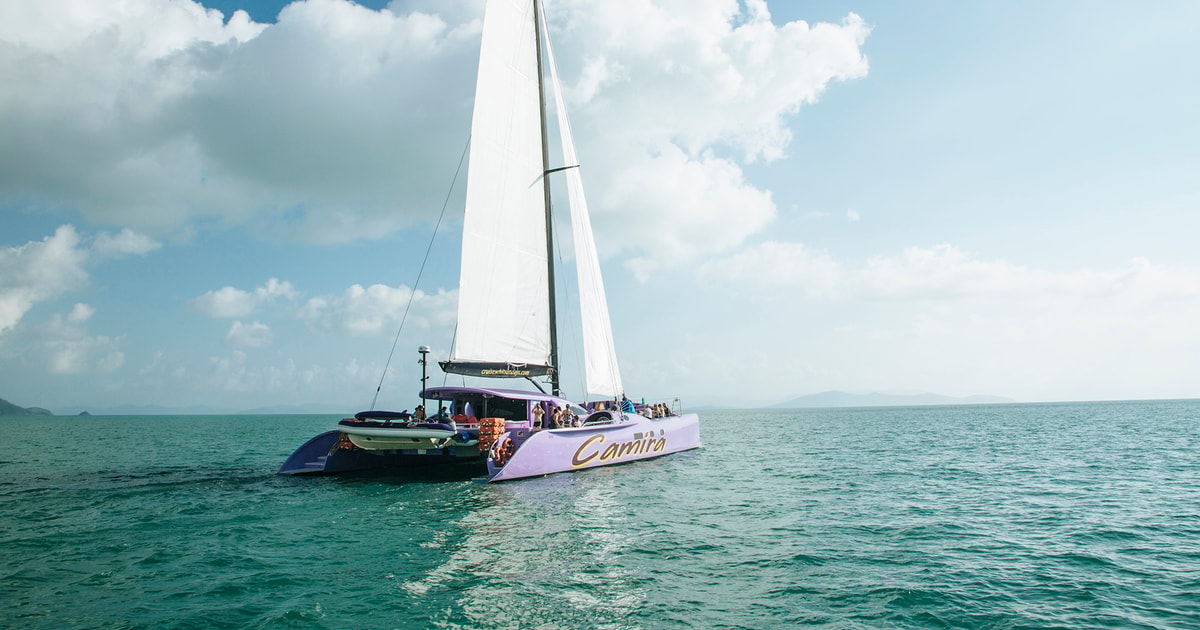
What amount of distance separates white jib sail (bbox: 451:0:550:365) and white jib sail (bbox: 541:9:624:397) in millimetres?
1960

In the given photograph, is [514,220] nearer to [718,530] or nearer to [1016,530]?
[718,530]

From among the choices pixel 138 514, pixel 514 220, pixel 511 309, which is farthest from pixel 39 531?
pixel 514 220

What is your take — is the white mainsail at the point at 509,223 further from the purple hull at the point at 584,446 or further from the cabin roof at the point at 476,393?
the purple hull at the point at 584,446

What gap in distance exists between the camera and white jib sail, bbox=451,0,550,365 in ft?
74.4

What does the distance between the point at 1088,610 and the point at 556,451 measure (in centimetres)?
1437

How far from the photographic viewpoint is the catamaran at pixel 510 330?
19.9 m

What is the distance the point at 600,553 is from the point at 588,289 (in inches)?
675

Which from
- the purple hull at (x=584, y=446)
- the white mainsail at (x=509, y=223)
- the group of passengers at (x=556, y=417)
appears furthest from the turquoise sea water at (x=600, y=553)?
the white mainsail at (x=509, y=223)

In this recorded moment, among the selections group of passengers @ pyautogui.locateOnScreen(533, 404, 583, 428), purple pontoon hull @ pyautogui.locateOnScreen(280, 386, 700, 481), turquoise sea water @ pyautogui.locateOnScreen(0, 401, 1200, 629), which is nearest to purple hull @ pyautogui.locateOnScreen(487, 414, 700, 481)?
purple pontoon hull @ pyautogui.locateOnScreen(280, 386, 700, 481)

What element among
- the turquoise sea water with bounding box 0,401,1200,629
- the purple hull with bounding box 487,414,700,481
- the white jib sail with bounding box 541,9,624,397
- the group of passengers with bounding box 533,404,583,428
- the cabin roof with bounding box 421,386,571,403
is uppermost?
the white jib sail with bounding box 541,9,624,397

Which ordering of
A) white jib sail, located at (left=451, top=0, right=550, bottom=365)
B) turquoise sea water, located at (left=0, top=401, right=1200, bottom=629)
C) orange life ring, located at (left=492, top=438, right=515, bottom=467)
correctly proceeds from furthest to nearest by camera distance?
white jib sail, located at (left=451, top=0, right=550, bottom=365)
orange life ring, located at (left=492, top=438, right=515, bottom=467)
turquoise sea water, located at (left=0, top=401, right=1200, bottom=629)

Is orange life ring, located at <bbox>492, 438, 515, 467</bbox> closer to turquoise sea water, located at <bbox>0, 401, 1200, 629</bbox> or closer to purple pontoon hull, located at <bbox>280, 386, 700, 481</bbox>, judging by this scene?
purple pontoon hull, located at <bbox>280, 386, 700, 481</bbox>

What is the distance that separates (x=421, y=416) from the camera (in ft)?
68.7

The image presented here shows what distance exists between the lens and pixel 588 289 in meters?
27.6
